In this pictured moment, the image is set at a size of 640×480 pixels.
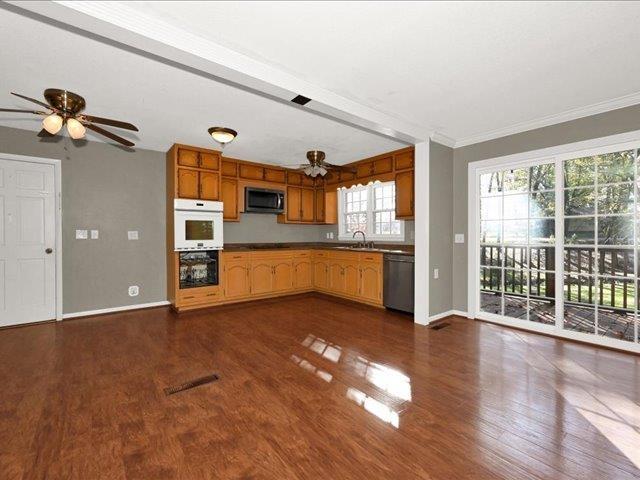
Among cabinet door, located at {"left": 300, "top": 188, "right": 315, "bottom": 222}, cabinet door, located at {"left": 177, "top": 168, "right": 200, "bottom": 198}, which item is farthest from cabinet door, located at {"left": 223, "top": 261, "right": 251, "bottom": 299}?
cabinet door, located at {"left": 300, "top": 188, "right": 315, "bottom": 222}

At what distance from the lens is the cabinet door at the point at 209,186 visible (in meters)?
4.75

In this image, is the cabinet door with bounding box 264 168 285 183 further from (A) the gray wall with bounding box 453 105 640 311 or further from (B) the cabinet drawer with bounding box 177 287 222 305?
(A) the gray wall with bounding box 453 105 640 311

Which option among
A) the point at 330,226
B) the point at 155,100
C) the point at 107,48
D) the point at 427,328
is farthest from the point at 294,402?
the point at 330,226

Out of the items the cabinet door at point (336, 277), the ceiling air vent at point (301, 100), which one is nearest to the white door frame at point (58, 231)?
the ceiling air vent at point (301, 100)

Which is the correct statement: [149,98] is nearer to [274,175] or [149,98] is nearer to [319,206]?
[274,175]

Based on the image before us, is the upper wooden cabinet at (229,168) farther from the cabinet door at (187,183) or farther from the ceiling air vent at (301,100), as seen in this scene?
the ceiling air vent at (301,100)

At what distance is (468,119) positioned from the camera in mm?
3590

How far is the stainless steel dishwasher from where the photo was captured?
4.36 meters

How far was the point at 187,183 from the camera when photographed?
4602mm

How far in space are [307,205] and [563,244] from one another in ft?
14.2

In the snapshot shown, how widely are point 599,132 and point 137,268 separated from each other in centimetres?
629

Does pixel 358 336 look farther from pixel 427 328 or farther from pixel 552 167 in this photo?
pixel 552 167

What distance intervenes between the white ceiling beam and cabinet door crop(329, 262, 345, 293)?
115 inches

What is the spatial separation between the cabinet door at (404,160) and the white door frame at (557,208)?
2.79 ft
